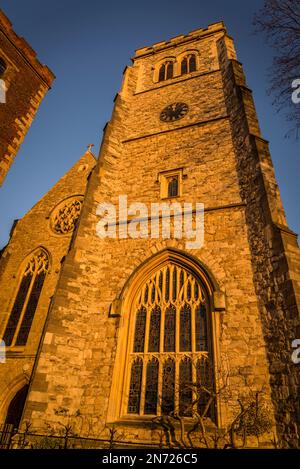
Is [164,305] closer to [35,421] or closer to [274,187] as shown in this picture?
[35,421]

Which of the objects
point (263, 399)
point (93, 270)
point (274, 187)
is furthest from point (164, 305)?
point (274, 187)

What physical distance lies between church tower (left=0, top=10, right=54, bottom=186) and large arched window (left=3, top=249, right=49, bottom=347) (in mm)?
3800

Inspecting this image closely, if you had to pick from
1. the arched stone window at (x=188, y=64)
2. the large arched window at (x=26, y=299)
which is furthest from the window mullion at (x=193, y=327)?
the arched stone window at (x=188, y=64)

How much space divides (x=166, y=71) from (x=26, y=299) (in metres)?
14.5

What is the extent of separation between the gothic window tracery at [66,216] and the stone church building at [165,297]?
9cm

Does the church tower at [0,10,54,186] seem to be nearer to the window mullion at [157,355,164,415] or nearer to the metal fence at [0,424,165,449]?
the metal fence at [0,424,165,449]

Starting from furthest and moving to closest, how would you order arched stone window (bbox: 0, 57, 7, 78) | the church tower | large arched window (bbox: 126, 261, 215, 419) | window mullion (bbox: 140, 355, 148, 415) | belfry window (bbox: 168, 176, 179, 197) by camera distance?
arched stone window (bbox: 0, 57, 7, 78) < belfry window (bbox: 168, 176, 179, 197) < the church tower < window mullion (bbox: 140, 355, 148, 415) < large arched window (bbox: 126, 261, 215, 419)

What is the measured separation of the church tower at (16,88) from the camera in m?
9.85

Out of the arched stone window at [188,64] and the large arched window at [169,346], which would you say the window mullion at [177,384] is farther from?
the arched stone window at [188,64]

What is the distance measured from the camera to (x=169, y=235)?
28.7 ft

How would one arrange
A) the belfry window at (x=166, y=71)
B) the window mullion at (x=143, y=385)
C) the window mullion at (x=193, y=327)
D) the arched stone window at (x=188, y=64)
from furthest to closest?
the belfry window at (x=166, y=71) < the arched stone window at (x=188, y=64) < the window mullion at (x=193, y=327) < the window mullion at (x=143, y=385)

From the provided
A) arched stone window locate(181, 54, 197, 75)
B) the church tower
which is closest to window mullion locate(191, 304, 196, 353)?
the church tower

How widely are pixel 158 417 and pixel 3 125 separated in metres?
9.58

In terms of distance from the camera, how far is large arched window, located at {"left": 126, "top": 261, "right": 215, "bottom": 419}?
6422 mm
